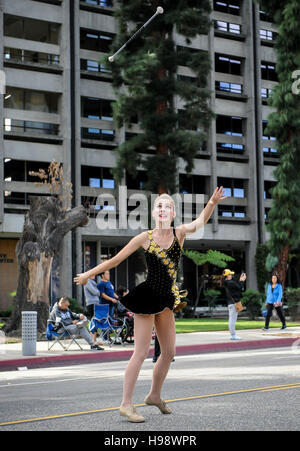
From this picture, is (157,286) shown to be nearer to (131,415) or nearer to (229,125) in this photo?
(131,415)

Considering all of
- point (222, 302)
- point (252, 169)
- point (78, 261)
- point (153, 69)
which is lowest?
point (222, 302)

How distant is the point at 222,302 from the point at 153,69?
19548 mm

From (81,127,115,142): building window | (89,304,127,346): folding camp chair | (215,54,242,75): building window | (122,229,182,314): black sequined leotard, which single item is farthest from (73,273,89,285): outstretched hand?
(215,54,242,75): building window

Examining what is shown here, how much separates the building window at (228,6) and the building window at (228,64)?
3.22 meters

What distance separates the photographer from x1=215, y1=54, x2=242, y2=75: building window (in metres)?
48.3

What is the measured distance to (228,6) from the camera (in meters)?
49.1

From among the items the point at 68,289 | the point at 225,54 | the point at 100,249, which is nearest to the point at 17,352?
the point at 68,289

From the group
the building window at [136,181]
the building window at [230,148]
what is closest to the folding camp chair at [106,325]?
the building window at [136,181]

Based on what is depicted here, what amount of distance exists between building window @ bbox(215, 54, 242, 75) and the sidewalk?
101 ft

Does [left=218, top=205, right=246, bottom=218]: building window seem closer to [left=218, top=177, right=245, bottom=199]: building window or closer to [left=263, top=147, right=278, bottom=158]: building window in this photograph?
[left=218, top=177, right=245, bottom=199]: building window

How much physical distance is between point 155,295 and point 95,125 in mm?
37660

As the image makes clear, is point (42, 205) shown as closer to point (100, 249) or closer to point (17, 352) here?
point (17, 352)
